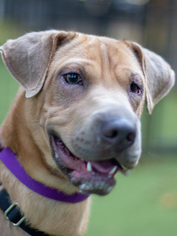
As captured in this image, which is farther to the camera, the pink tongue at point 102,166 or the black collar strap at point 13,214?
the black collar strap at point 13,214

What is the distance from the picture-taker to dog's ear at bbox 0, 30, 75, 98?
8.77ft

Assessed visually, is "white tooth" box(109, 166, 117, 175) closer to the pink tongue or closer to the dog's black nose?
the pink tongue

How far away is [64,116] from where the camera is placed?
250 centimetres

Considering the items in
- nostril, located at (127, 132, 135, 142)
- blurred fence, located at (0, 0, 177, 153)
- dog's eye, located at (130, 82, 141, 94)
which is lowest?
blurred fence, located at (0, 0, 177, 153)

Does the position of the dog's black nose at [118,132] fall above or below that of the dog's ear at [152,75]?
above

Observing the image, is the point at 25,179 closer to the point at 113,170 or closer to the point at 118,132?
the point at 113,170

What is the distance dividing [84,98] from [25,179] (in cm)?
81

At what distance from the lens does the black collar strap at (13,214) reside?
2.53 metres

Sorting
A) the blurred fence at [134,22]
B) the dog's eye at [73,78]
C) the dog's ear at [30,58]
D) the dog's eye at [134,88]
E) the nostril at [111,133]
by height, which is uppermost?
the dog's ear at [30,58]

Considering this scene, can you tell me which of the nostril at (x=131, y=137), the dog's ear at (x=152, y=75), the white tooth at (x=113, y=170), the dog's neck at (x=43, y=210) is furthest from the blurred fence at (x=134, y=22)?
the nostril at (x=131, y=137)

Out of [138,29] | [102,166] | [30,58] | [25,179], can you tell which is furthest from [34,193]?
[138,29]

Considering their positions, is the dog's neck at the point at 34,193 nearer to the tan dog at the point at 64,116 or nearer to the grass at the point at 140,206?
the tan dog at the point at 64,116

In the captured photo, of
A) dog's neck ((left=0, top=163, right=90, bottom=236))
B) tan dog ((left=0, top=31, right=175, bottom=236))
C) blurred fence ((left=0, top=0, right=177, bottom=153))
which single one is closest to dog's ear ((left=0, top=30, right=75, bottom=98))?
tan dog ((left=0, top=31, right=175, bottom=236))

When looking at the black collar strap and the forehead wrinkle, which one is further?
the forehead wrinkle
